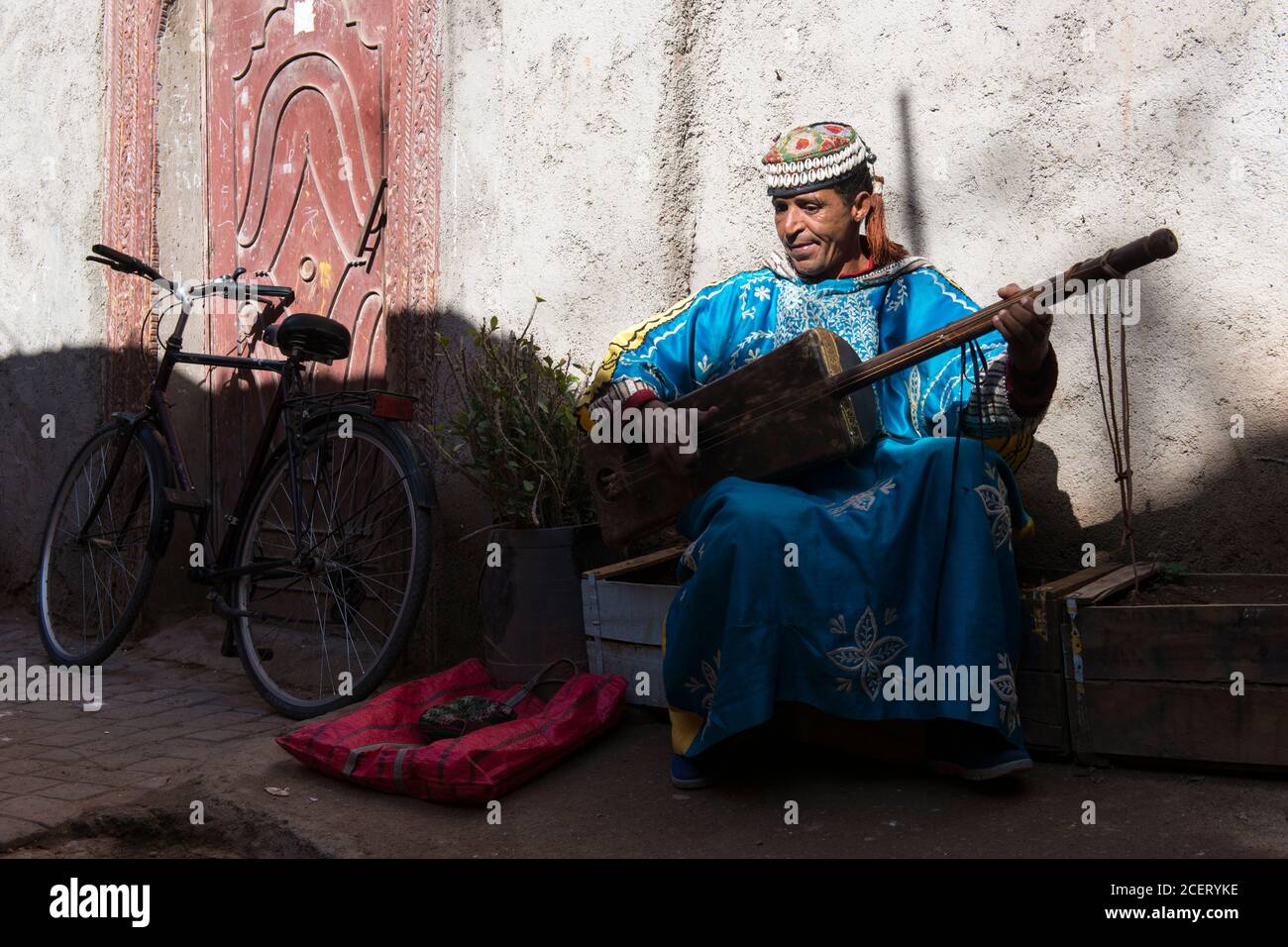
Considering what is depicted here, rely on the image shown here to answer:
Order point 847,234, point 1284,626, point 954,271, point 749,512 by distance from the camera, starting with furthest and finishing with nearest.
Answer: point 954,271
point 847,234
point 749,512
point 1284,626

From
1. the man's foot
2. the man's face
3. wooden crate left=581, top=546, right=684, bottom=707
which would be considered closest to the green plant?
wooden crate left=581, top=546, right=684, bottom=707

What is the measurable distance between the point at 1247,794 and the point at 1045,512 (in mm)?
975

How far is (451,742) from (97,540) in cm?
233

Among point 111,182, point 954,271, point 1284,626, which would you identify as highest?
point 111,182

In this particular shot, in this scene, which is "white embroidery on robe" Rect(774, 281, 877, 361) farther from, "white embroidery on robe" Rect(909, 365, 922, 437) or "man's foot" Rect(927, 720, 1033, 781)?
"man's foot" Rect(927, 720, 1033, 781)

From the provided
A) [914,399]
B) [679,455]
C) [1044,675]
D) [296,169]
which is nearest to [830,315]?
[914,399]

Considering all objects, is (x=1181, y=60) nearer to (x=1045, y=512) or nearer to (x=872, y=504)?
(x=1045, y=512)

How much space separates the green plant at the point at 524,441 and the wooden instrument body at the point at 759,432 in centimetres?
51

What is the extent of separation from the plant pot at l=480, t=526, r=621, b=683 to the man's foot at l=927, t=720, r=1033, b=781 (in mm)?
1163

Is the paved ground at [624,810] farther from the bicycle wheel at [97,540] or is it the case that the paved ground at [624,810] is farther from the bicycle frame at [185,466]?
the bicycle wheel at [97,540]

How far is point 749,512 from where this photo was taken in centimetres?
248

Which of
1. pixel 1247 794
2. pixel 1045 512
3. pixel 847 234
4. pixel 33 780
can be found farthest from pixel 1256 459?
pixel 33 780

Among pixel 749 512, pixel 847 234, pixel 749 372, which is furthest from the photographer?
pixel 847 234

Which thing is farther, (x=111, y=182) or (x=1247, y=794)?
(x=111, y=182)
